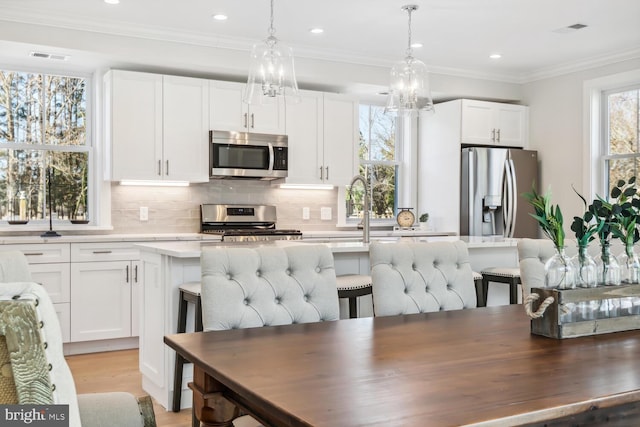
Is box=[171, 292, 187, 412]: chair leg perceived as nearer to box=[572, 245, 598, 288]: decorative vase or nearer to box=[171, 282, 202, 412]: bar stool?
box=[171, 282, 202, 412]: bar stool

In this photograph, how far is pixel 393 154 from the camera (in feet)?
22.7

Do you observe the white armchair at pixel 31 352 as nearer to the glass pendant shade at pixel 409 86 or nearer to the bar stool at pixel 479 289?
the bar stool at pixel 479 289

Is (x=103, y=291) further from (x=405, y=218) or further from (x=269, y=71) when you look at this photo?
(x=405, y=218)

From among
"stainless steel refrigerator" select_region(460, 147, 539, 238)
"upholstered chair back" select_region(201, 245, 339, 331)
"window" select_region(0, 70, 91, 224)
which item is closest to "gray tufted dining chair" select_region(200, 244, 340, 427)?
"upholstered chair back" select_region(201, 245, 339, 331)

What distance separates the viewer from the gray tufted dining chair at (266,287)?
2133 mm

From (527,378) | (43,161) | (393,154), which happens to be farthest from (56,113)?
(527,378)

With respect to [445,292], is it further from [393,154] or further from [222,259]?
[393,154]

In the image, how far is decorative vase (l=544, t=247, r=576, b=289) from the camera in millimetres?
1943

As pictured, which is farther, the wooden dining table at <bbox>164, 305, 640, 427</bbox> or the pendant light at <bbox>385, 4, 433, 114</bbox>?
the pendant light at <bbox>385, 4, 433, 114</bbox>

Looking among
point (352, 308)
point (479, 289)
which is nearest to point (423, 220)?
point (479, 289)

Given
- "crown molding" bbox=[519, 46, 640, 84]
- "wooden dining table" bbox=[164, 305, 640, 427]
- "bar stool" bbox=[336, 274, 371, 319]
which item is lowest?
"bar stool" bbox=[336, 274, 371, 319]

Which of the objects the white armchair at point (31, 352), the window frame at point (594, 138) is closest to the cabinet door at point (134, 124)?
the window frame at point (594, 138)

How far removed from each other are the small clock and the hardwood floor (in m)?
2.85

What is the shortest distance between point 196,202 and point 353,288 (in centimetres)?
284
